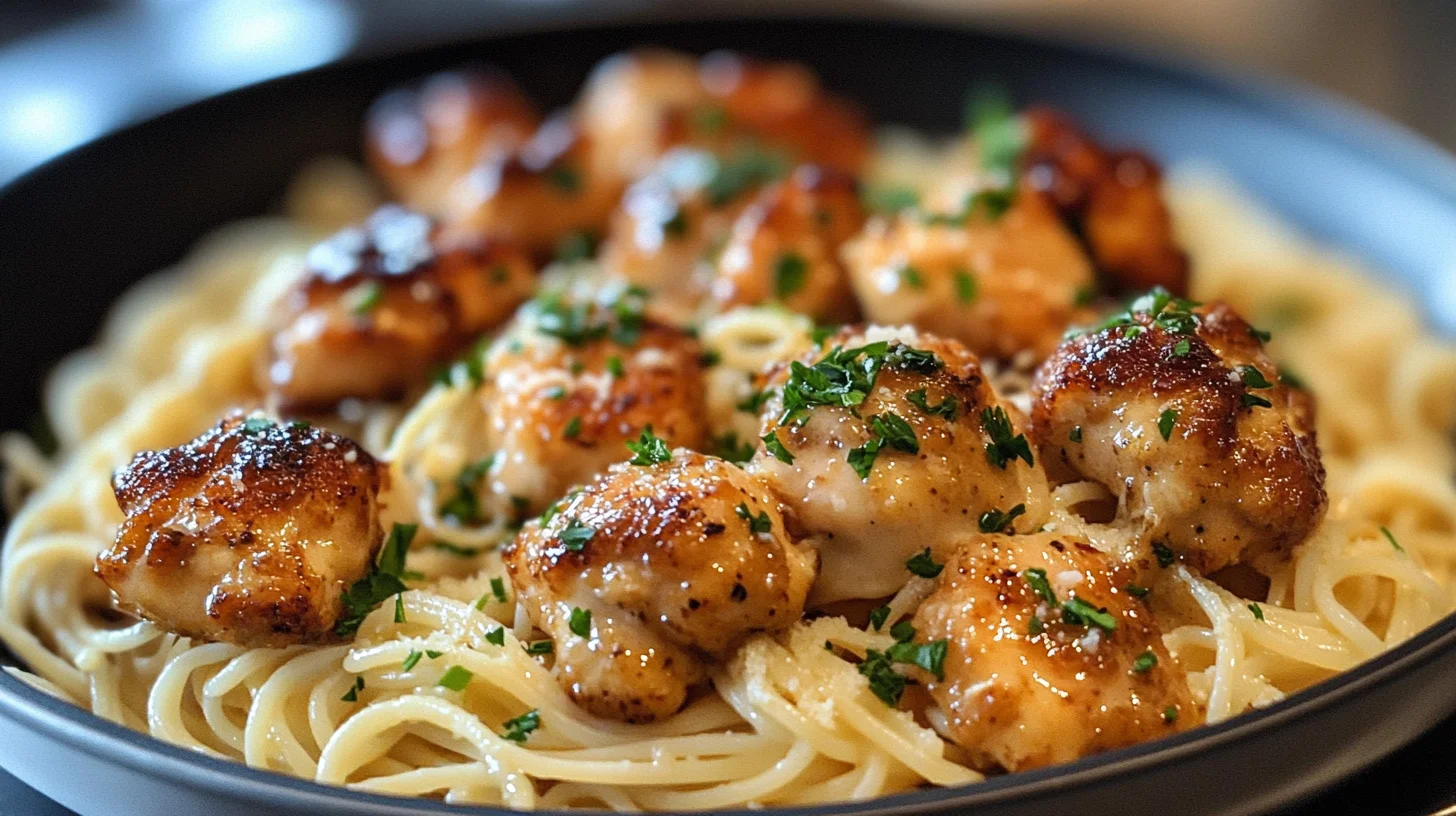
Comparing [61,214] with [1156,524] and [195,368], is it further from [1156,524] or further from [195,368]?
[1156,524]

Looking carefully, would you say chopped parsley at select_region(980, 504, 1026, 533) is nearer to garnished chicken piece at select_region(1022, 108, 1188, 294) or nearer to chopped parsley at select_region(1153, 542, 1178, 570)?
chopped parsley at select_region(1153, 542, 1178, 570)

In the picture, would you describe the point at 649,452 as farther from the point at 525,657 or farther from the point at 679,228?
the point at 679,228

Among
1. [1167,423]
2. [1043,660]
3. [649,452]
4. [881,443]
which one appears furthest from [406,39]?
[1043,660]

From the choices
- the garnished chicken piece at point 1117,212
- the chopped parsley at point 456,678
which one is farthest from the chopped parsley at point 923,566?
the garnished chicken piece at point 1117,212

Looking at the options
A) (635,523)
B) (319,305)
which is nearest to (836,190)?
(319,305)

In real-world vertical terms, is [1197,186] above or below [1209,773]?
above

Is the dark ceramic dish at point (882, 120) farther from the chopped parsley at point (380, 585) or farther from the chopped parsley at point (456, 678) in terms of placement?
the chopped parsley at point (380, 585)
